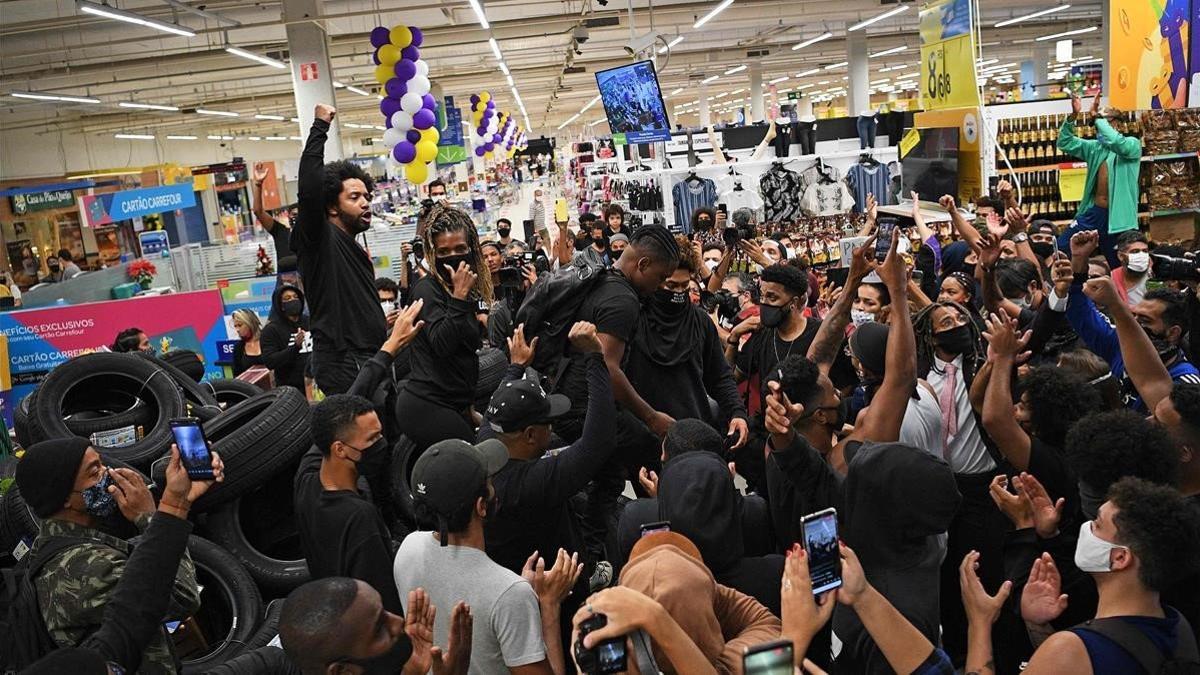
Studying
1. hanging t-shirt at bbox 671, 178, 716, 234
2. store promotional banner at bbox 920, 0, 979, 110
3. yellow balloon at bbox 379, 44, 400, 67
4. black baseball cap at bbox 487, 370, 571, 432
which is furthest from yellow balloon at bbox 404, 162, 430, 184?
black baseball cap at bbox 487, 370, 571, 432

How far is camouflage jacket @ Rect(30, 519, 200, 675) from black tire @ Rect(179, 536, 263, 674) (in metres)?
1.38

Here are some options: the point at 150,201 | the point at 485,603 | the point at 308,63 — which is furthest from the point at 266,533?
the point at 150,201

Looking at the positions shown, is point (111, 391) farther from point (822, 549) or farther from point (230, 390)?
point (822, 549)

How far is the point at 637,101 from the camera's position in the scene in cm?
1035

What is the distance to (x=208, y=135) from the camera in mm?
40062

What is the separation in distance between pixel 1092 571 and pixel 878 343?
1492 mm

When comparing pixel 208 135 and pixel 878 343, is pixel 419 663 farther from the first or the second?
pixel 208 135

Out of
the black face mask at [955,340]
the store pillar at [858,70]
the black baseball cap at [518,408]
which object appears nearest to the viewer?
the black baseball cap at [518,408]

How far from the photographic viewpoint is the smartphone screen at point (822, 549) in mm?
1897

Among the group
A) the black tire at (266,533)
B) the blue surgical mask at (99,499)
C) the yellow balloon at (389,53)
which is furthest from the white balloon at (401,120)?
the blue surgical mask at (99,499)

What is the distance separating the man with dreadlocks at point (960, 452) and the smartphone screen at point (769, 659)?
1.75 m

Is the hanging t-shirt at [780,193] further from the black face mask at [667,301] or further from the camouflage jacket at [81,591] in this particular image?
the camouflage jacket at [81,591]

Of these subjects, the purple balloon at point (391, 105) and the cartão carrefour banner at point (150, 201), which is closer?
the purple balloon at point (391, 105)

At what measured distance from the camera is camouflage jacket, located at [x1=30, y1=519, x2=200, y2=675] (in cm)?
239
